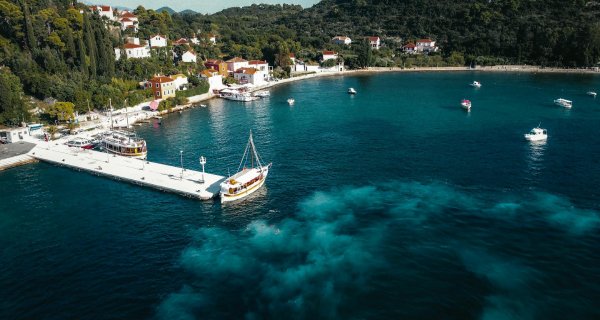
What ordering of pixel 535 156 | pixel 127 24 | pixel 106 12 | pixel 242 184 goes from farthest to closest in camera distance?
1. pixel 106 12
2. pixel 127 24
3. pixel 535 156
4. pixel 242 184

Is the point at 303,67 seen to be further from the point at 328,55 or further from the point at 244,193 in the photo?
the point at 244,193

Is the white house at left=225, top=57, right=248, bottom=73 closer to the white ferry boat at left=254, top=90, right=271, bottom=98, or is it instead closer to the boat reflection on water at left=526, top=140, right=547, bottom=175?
the white ferry boat at left=254, top=90, right=271, bottom=98

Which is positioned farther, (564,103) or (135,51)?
(135,51)

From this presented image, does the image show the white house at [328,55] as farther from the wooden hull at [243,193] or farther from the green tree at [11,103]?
the wooden hull at [243,193]

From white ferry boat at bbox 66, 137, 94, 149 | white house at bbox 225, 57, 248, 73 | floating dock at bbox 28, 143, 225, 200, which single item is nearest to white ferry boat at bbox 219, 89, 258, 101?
white house at bbox 225, 57, 248, 73

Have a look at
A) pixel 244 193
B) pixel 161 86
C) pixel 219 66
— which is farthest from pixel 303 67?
pixel 244 193
